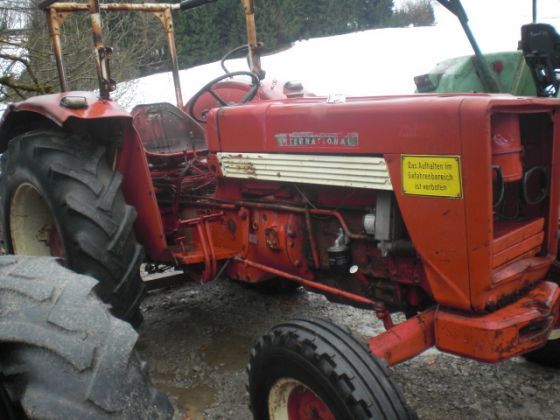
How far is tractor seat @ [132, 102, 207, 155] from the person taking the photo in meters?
3.61

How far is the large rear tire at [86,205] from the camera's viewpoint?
2516 millimetres

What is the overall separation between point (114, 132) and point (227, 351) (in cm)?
141

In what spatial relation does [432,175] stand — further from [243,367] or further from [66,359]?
[243,367]

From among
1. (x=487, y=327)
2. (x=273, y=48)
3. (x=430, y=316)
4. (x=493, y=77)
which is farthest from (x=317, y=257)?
(x=273, y=48)

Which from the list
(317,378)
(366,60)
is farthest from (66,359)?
(366,60)

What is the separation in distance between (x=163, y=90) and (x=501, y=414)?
1550cm

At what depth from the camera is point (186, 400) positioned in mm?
2816

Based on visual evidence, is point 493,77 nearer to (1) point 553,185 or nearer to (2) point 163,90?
(1) point 553,185

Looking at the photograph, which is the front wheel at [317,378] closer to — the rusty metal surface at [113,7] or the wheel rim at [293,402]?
the wheel rim at [293,402]

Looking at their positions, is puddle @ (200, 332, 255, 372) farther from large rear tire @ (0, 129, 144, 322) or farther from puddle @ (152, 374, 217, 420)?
large rear tire @ (0, 129, 144, 322)

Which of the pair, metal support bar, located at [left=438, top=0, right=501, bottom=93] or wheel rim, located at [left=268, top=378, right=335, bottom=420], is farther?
metal support bar, located at [left=438, top=0, right=501, bottom=93]

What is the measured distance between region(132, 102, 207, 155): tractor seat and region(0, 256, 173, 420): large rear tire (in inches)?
86.5

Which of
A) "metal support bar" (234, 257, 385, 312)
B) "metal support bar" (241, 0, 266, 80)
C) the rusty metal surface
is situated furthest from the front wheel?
the rusty metal surface

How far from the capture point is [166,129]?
3662mm
